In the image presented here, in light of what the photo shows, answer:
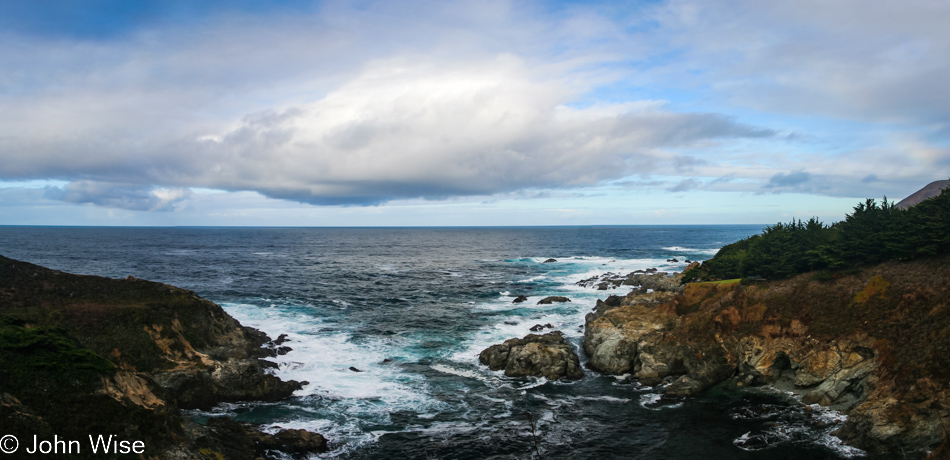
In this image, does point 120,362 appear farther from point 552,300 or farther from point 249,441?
point 552,300

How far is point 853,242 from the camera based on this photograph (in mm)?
34094

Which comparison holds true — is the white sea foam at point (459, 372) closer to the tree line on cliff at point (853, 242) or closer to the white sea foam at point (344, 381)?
the white sea foam at point (344, 381)

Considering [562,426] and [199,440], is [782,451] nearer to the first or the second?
[562,426]

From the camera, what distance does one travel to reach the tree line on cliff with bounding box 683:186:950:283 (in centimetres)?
3102

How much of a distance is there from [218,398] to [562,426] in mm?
19714

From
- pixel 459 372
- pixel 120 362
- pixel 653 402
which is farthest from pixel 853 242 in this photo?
pixel 120 362

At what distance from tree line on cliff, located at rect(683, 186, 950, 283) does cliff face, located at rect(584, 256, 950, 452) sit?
163cm

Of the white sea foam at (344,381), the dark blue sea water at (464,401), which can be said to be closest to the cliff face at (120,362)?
the white sea foam at (344,381)

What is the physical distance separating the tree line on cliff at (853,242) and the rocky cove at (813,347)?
5.07ft

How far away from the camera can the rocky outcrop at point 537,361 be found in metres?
33.0

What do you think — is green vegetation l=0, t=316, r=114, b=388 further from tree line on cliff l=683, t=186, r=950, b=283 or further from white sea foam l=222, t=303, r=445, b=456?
tree line on cliff l=683, t=186, r=950, b=283

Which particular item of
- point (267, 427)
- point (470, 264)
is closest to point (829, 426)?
point (267, 427)

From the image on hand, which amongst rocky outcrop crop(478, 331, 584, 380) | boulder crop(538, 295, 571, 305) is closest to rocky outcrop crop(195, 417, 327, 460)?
rocky outcrop crop(478, 331, 584, 380)

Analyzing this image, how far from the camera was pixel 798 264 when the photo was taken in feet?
125
